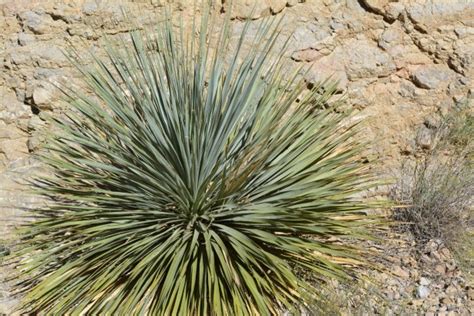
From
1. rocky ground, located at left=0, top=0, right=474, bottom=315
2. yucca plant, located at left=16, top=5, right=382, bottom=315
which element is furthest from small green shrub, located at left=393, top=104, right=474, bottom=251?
yucca plant, located at left=16, top=5, right=382, bottom=315

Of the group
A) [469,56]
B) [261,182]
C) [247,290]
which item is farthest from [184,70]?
[469,56]

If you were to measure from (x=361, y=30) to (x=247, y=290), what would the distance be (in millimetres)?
2100

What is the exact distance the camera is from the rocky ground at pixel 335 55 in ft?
13.4

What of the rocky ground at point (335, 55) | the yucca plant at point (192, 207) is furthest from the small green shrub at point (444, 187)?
the yucca plant at point (192, 207)

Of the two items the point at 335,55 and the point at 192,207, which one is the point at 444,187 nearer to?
the point at 335,55

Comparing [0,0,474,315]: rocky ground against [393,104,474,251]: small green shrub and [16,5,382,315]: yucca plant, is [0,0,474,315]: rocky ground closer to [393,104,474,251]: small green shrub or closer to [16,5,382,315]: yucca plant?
[393,104,474,251]: small green shrub

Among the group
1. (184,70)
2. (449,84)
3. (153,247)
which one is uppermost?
(184,70)

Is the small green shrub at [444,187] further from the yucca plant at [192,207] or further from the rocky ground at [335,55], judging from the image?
the yucca plant at [192,207]

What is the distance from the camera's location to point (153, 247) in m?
3.19

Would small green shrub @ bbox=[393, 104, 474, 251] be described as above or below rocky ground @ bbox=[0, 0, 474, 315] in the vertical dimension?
below

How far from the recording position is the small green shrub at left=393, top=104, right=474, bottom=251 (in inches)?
150

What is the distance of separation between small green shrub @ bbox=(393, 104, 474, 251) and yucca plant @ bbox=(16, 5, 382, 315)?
50cm

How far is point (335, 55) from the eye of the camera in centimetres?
420

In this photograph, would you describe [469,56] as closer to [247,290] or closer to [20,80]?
[247,290]
